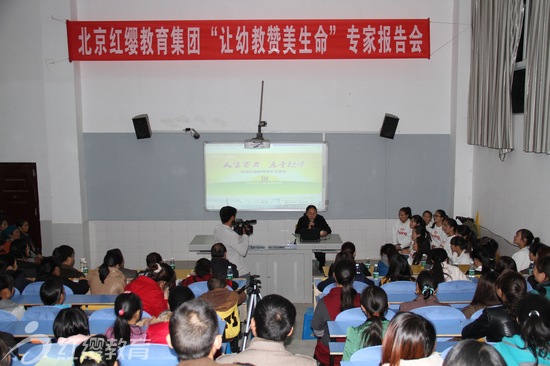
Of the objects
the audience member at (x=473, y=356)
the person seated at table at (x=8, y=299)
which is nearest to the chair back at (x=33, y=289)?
the person seated at table at (x=8, y=299)

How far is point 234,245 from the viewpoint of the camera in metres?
6.89

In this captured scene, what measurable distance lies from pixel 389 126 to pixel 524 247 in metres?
3.22

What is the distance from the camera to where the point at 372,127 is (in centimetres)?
923

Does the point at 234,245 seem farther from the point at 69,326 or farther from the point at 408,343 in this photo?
the point at 408,343

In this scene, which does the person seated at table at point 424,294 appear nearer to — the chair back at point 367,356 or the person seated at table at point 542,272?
the person seated at table at point 542,272

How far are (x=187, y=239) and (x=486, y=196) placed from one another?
15.8 ft

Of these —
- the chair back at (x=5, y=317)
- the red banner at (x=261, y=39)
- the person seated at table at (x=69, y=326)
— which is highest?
the red banner at (x=261, y=39)

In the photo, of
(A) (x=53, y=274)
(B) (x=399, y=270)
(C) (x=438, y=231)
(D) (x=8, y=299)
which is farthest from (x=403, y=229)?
(D) (x=8, y=299)

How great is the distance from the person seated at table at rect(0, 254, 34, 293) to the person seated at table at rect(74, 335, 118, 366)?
305 cm

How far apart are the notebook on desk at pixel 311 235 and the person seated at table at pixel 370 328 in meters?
3.70

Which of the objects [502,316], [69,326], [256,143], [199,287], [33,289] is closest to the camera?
[69,326]

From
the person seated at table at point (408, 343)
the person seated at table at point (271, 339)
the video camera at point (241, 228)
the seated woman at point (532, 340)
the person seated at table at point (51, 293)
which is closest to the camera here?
the person seated at table at point (408, 343)

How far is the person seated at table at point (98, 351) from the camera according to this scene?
2.85m

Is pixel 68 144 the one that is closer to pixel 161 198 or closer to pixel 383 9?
pixel 161 198
